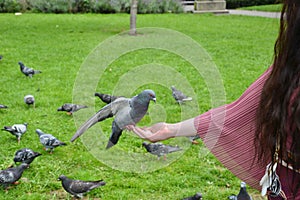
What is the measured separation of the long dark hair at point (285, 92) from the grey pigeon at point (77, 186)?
3.02m

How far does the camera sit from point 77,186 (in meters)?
4.56

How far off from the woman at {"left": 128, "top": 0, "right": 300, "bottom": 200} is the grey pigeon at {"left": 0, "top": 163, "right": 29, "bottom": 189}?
8.82 feet

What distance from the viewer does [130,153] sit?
5602mm

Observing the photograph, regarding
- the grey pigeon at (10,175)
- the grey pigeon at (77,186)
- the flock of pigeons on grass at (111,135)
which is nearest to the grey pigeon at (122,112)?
the flock of pigeons on grass at (111,135)

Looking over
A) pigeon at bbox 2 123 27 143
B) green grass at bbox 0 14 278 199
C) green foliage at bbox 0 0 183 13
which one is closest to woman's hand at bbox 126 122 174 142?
green grass at bbox 0 14 278 199

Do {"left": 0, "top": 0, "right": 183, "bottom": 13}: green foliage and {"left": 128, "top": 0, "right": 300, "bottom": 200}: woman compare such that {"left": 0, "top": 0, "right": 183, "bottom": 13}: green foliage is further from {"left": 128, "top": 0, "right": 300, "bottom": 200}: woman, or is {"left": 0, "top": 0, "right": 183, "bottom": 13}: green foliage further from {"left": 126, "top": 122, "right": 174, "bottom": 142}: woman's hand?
{"left": 128, "top": 0, "right": 300, "bottom": 200}: woman

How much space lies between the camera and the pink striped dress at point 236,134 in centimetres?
221

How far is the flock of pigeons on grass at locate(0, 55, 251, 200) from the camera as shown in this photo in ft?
8.15

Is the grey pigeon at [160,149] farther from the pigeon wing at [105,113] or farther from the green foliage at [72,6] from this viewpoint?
the green foliage at [72,6]

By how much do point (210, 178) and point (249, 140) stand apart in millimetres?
2905

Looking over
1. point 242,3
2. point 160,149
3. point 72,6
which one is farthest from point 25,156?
point 242,3

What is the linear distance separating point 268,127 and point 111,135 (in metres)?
1.21

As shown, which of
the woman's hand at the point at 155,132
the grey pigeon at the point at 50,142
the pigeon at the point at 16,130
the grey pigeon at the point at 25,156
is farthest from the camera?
the pigeon at the point at 16,130

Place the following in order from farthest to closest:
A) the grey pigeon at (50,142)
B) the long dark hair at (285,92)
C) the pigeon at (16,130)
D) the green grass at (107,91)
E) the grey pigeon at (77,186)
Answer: the pigeon at (16,130), the grey pigeon at (50,142), the green grass at (107,91), the grey pigeon at (77,186), the long dark hair at (285,92)
